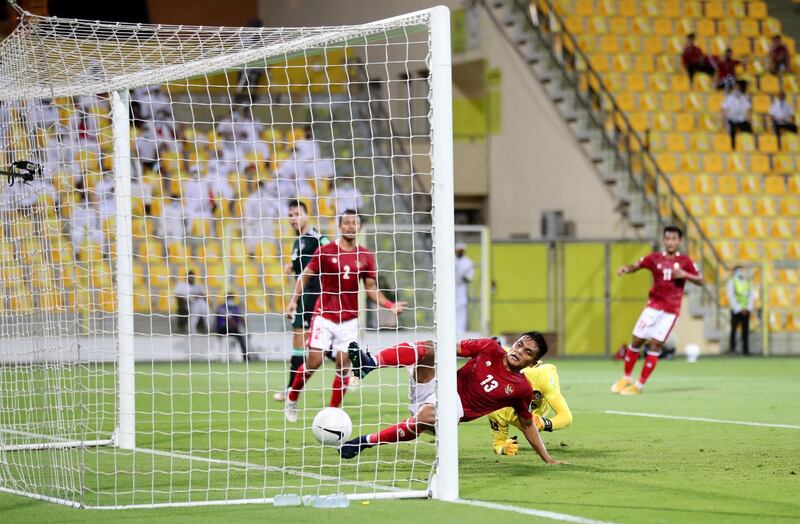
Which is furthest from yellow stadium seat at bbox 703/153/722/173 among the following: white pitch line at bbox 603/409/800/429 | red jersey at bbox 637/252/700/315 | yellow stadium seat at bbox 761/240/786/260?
white pitch line at bbox 603/409/800/429

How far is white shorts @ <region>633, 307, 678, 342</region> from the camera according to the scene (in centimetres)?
1537

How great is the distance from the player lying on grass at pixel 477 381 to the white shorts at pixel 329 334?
296 centimetres

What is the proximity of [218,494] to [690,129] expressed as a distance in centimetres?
2331

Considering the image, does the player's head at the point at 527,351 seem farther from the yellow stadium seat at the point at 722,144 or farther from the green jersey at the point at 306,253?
the yellow stadium seat at the point at 722,144

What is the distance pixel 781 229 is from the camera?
27.4 meters

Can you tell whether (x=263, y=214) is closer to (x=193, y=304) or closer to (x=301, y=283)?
(x=193, y=304)

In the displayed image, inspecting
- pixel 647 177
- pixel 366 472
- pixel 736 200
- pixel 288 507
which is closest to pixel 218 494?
pixel 288 507

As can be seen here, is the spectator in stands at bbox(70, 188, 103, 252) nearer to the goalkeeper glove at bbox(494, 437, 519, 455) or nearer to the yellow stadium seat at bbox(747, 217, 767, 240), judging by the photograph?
the goalkeeper glove at bbox(494, 437, 519, 455)

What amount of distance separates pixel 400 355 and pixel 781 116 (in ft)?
75.2

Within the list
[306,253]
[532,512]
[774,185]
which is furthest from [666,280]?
[774,185]

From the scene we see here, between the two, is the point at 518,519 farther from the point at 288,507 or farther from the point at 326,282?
the point at 326,282

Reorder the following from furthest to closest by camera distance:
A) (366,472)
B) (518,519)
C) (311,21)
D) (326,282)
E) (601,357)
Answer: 1. (311,21)
2. (601,357)
3. (326,282)
4. (366,472)
5. (518,519)

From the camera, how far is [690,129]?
2864 cm

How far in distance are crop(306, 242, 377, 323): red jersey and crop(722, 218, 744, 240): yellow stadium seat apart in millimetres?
17429
